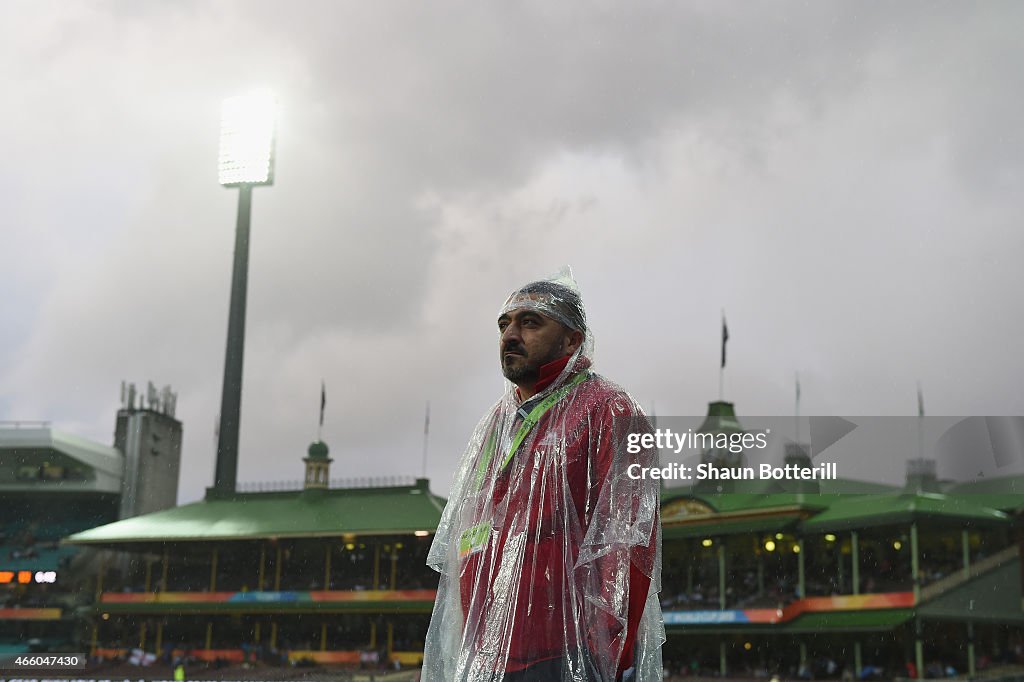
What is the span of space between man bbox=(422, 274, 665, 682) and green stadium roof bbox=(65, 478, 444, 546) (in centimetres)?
3036

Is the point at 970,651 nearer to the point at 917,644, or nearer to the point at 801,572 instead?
the point at 917,644

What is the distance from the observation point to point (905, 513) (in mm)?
27047

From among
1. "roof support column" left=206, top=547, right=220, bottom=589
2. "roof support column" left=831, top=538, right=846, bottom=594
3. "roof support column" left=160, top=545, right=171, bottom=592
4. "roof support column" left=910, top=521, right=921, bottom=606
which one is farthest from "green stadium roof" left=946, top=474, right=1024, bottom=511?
"roof support column" left=160, top=545, right=171, bottom=592

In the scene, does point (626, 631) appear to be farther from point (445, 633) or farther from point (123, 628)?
point (123, 628)

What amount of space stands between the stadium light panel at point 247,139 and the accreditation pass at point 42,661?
16.0m

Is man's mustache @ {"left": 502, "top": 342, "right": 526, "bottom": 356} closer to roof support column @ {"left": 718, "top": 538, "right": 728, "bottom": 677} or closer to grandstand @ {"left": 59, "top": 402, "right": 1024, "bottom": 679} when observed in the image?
grandstand @ {"left": 59, "top": 402, "right": 1024, "bottom": 679}

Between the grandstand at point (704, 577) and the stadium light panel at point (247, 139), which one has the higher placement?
the stadium light panel at point (247, 139)

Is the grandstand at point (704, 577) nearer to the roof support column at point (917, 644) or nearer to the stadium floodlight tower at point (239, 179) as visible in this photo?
the roof support column at point (917, 644)

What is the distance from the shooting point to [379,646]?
33688mm

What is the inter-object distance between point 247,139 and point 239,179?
1.37 meters

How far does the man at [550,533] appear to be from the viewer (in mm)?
2834

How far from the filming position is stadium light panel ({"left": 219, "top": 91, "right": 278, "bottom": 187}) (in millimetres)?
36500

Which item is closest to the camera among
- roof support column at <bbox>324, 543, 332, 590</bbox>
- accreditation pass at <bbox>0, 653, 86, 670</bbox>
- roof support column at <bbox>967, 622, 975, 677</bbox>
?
roof support column at <bbox>967, 622, 975, 677</bbox>

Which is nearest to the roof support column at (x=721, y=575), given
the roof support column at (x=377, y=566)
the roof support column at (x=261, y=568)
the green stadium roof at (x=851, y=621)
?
the green stadium roof at (x=851, y=621)
